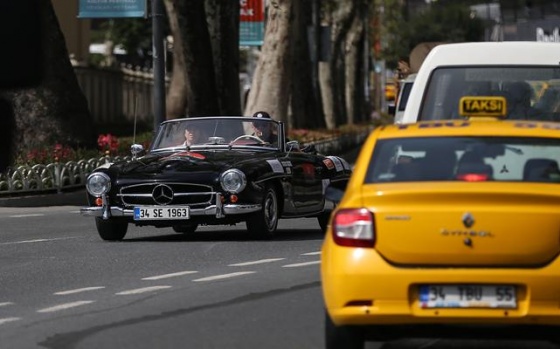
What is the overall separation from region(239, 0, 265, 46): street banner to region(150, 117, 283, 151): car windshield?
1257 inches

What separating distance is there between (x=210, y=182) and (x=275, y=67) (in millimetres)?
26199

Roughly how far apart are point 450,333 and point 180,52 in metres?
35.2

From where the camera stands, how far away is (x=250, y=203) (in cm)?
1769

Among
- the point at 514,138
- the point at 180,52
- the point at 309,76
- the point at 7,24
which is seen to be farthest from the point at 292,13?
the point at 7,24

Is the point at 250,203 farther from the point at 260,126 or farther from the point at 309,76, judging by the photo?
the point at 309,76

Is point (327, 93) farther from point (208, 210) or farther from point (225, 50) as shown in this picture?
point (208, 210)

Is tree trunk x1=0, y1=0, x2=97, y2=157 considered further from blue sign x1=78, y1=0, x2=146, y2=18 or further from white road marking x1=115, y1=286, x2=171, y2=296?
white road marking x1=115, y1=286, x2=171, y2=296

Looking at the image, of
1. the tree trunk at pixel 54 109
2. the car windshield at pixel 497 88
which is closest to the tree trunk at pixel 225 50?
the tree trunk at pixel 54 109

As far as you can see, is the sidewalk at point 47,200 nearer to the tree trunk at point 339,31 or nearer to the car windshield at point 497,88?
the car windshield at point 497,88

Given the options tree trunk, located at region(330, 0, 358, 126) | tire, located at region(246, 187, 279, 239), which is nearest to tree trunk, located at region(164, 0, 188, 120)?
tire, located at region(246, 187, 279, 239)

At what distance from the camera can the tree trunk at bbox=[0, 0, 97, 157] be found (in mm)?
31766

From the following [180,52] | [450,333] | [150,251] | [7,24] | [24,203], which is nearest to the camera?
[7,24]

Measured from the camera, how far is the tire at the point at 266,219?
59.1 ft

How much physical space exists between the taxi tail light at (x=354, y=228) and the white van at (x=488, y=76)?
17.3 feet
